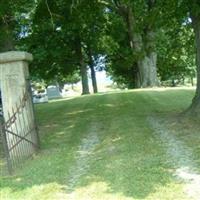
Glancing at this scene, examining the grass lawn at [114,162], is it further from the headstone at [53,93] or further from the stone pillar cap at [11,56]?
the headstone at [53,93]

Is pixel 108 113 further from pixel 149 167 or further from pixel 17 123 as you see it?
pixel 149 167

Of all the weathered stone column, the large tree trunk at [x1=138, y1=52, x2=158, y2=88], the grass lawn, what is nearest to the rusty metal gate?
the weathered stone column

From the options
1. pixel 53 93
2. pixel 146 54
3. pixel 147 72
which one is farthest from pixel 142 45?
pixel 53 93

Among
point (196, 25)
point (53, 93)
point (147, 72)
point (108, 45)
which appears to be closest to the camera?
point (196, 25)

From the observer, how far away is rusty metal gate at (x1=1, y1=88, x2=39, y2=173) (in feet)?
31.0

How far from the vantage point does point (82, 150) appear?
10023mm

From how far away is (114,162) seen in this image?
868 cm

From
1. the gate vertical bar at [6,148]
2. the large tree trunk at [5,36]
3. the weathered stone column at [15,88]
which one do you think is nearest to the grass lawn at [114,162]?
the gate vertical bar at [6,148]

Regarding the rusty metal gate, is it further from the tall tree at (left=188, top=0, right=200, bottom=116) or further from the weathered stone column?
the tall tree at (left=188, top=0, right=200, bottom=116)

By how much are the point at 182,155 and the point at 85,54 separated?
30959 millimetres

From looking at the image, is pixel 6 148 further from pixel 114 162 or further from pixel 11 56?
pixel 11 56

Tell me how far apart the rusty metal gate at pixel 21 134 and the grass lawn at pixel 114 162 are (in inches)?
8.5

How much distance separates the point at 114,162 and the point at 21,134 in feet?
7.47

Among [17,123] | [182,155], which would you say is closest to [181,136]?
[182,155]
